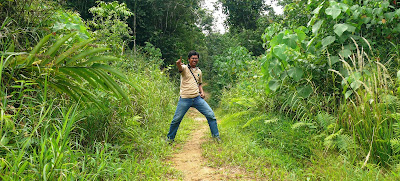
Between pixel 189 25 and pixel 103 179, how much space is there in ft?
46.1

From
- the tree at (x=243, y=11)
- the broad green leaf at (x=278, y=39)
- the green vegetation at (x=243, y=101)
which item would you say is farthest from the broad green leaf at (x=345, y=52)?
the tree at (x=243, y=11)

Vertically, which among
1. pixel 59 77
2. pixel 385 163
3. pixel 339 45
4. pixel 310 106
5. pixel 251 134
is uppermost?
pixel 339 45

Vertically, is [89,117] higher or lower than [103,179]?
higher

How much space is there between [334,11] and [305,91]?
1219 mm

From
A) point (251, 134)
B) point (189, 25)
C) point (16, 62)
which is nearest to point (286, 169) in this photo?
point (251, 134)

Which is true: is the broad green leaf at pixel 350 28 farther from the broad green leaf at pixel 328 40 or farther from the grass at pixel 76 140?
the grass at pixel 76 140

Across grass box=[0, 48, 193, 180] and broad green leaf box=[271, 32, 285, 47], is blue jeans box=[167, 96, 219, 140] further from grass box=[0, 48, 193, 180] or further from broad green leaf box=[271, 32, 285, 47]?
broad green leaf box=[271, 32, 285, 47]

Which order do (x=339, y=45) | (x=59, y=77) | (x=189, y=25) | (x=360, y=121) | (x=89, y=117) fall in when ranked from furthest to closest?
(x=189, y=25) < (x=339, y=45) < (x=89, y=117) < (x=360, y=121) < (x=59, y=77)

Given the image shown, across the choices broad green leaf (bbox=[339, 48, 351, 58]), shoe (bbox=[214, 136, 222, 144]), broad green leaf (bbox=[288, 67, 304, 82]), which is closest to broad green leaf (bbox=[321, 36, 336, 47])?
broad green leaf (bbox=[339, 48, 351, 58])

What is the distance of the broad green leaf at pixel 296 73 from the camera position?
4234mm

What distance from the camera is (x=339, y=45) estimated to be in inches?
165

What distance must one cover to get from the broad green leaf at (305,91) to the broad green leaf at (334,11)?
110 cm

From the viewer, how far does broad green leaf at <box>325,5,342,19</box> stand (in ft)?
12.3

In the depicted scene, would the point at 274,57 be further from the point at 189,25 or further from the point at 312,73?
the point at 189,25
